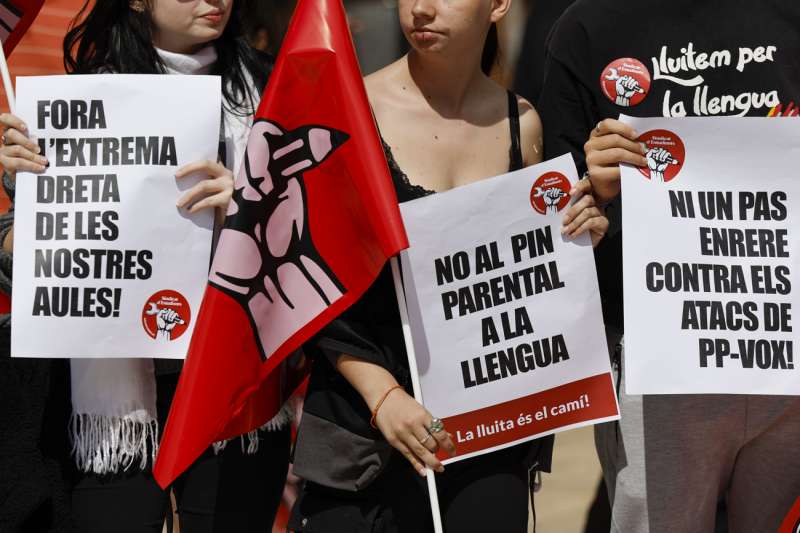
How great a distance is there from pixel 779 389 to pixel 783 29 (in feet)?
2.92

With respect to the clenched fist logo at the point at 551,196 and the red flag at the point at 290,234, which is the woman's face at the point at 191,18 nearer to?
the red flag at the point at 290,234

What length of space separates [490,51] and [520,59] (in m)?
3.55

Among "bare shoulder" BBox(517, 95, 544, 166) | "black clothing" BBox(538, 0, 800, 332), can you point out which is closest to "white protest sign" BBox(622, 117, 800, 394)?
"black clothing" BBox(538, 0, 800, 332)

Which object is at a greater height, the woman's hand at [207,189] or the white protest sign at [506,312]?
the woman's hand at [207,189]

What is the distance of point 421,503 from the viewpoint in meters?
2.97

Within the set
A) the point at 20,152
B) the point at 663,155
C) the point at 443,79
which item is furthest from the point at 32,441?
the point at 663,155

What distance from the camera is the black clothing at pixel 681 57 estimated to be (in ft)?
9.84

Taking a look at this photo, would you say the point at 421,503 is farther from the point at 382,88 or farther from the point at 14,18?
the point at 14,18

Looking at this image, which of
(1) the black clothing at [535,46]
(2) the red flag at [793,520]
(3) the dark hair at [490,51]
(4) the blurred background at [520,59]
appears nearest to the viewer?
(2) the red flag at [793,520]

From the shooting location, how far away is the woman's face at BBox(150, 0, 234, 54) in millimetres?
3102

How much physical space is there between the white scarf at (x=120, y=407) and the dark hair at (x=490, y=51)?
0.64 meters

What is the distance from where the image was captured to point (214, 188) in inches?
116

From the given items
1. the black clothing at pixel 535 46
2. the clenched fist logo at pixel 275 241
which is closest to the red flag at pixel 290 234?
the clenched fist logo at pixel 275 241

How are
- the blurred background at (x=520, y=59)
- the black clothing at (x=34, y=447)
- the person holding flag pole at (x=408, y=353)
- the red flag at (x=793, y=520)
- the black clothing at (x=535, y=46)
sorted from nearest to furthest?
the person holding flag pole at (x=408, y=353) → the red flag at (x=793, y=520) → the black clothing at (x=34, y=447) → the blurred background at (x=520, y=59) → the black clothing at (x=535, y=46)
